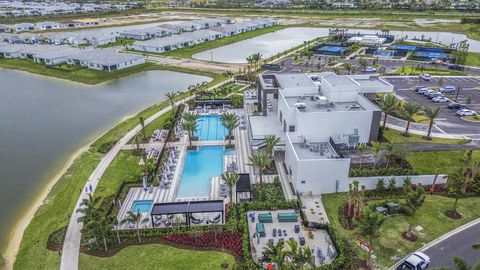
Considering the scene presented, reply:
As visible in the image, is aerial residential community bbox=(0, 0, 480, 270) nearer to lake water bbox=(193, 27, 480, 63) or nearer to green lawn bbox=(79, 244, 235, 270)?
green lawn bbox=(79, 244, 235, 270)

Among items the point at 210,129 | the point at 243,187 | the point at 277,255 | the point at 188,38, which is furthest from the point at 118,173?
the point at 188,38

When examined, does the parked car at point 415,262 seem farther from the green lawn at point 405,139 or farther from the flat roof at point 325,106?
the green lawn at point 405,139

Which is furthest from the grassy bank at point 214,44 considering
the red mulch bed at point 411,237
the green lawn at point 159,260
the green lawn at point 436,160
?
the red mulch bed at point 411,237

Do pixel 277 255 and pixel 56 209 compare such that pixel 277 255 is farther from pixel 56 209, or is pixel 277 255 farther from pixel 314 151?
pixel 56 209

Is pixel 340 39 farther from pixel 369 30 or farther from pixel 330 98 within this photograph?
pixel 330 98

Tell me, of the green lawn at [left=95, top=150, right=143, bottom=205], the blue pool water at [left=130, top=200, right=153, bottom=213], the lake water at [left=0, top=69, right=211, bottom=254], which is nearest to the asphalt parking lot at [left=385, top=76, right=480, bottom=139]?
the blue pool water at [left=130, top=200, right=153, bottom=213]
